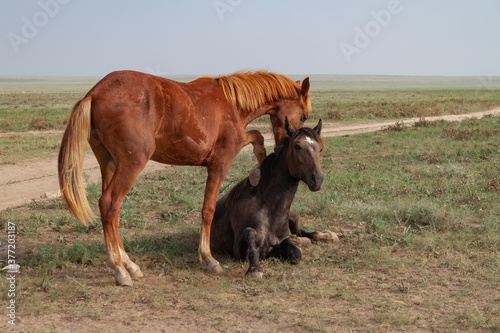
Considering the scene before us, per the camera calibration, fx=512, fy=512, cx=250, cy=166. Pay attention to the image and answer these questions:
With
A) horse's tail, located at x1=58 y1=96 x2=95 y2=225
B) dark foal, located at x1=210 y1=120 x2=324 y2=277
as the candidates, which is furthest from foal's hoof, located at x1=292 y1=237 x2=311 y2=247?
horse's tail, located at x1=58 y1=96 x2=95 y2=225

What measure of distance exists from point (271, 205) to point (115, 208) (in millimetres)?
1777

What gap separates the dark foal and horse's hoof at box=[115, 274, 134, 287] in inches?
48.6

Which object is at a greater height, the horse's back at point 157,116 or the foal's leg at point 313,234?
the horse's back at point 157,116

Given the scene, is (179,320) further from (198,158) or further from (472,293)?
(472,293)

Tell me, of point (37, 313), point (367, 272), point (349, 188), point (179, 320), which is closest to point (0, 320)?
Answer: point (37, 313)

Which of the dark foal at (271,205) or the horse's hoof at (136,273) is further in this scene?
the dark foal at (271,205)

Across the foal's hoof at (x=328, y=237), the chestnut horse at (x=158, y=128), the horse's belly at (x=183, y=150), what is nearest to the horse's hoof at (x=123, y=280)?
the chestnut horse at (x=158, y=128)

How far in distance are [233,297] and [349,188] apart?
533 cm

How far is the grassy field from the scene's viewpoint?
4.42m

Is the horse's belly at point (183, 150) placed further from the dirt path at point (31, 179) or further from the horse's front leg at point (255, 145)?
the dirt path at point (31, 179)

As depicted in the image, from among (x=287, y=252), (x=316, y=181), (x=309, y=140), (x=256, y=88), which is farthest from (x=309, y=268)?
(x=256, y=88)

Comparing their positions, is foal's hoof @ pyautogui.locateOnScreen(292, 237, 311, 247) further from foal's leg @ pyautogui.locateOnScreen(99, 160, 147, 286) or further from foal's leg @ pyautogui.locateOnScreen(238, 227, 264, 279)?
foal's leg @ pyautogui.locateOnScreen(99, 160, 147, 286)

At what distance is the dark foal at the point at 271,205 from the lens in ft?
18.2

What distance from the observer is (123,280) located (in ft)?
16.9
